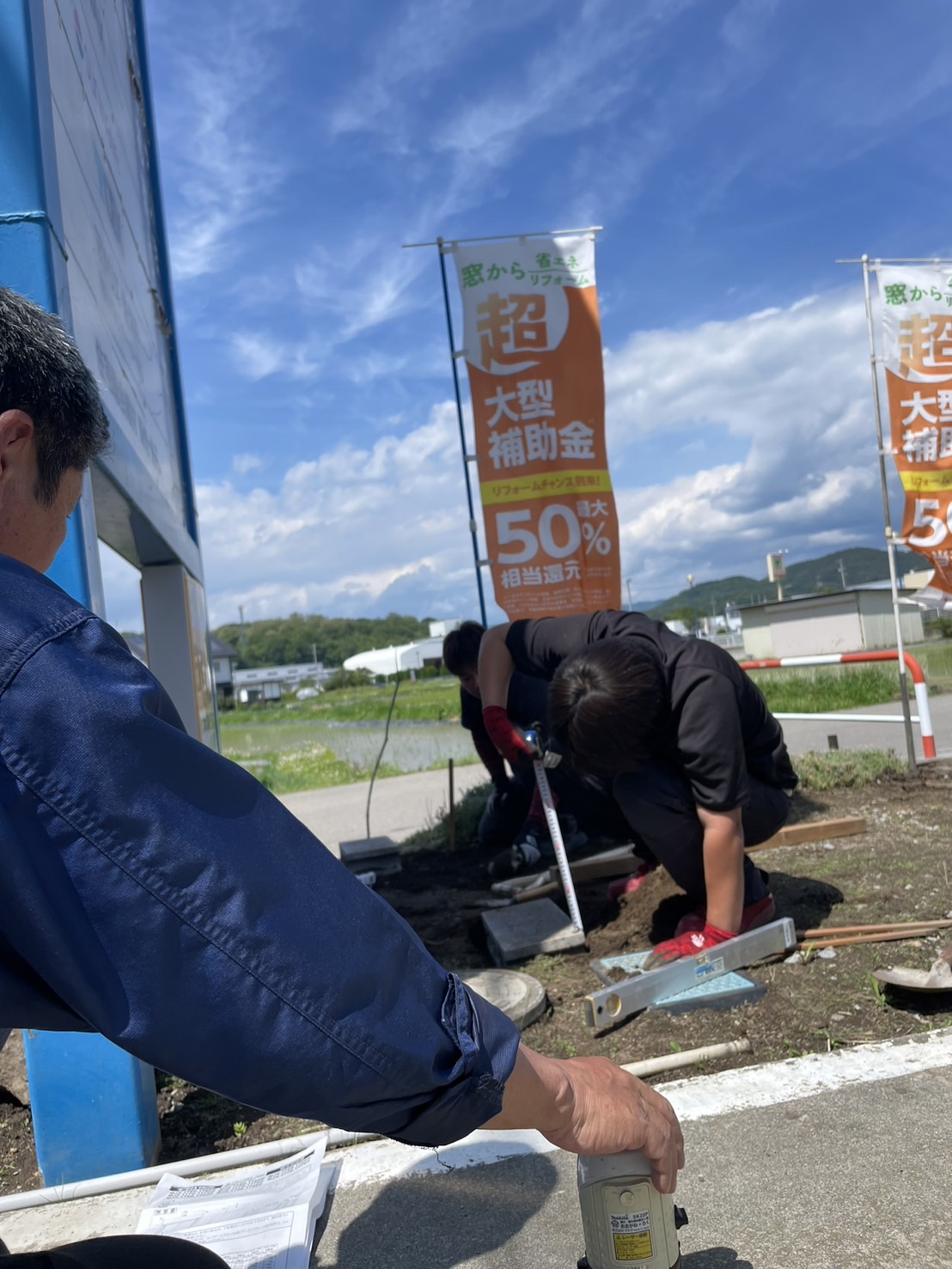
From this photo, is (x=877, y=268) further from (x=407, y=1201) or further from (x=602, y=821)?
(x=407, y=1201)

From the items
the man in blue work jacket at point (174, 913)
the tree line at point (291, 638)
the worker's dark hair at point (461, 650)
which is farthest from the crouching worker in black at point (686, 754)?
the tree line at point (291, 638)

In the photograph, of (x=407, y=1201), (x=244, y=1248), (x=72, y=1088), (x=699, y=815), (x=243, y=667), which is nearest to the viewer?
(x=244, y=1248)

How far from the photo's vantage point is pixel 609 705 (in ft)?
9.41

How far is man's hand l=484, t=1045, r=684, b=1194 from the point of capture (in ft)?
3.15

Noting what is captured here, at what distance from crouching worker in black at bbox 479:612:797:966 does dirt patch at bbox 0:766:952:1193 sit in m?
0.30

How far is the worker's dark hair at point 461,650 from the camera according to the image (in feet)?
17.2

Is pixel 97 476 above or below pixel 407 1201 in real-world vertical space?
above

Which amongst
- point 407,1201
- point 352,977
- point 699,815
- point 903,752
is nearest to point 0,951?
point 352,977

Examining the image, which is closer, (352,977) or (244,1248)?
(352,977)

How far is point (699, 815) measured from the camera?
3.02 meters

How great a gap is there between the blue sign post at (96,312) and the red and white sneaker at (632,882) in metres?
2.23

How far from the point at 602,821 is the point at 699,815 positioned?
2344mm

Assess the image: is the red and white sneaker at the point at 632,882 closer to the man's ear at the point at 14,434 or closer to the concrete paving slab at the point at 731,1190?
the concrete paving slab at the point at 731,1190

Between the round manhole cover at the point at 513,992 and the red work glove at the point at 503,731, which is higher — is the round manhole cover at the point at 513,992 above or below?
below
